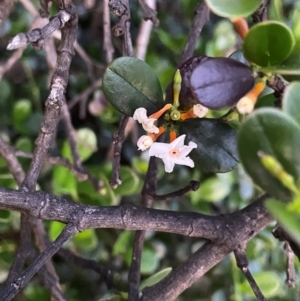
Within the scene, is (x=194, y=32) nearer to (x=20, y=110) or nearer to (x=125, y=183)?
(x=125, y=183)

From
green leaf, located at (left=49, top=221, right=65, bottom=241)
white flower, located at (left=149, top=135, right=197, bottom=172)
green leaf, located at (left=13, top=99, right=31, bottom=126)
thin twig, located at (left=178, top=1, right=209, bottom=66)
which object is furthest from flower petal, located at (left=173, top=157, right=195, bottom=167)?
green leaf, located at (left=13, top=99, right=31, bottom=126)

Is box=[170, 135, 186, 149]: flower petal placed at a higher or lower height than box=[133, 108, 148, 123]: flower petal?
lower

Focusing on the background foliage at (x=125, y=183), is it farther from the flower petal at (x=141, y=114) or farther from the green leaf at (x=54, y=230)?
the flower petal at (x=141, y=114)

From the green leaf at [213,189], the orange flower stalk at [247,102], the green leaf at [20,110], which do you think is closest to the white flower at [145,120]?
the orange flower stalk at [247,102]

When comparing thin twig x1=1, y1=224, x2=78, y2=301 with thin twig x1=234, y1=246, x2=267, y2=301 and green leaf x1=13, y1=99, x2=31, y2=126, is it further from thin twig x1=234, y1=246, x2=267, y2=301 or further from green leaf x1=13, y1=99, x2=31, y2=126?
green leaf x1=13, y1=99, x2=31, y2=126

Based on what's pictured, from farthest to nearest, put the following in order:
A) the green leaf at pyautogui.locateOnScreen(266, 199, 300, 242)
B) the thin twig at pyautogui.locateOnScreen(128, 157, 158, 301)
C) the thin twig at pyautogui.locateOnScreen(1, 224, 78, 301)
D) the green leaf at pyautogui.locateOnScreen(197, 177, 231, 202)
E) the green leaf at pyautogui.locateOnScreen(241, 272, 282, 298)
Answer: the green leaf at pyautogui.locateOnScreen(197, 177, 231, 202) < the green leaf at pyautogui.locateOnScreen(241, 272, 282, 298) < the thin twig at pyautogui.locateOnScreen(128, 157, 158, 301) < the thin twig at pyautogui.locateOnScreen(1, 224, 78, 301) < the green leaf at pyautogui.locateOnScreen(266, 199, 300, 242)

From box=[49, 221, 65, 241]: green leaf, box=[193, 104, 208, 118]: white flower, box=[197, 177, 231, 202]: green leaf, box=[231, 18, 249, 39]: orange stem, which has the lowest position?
box=[197, 177, 231, 202]: green leaf
